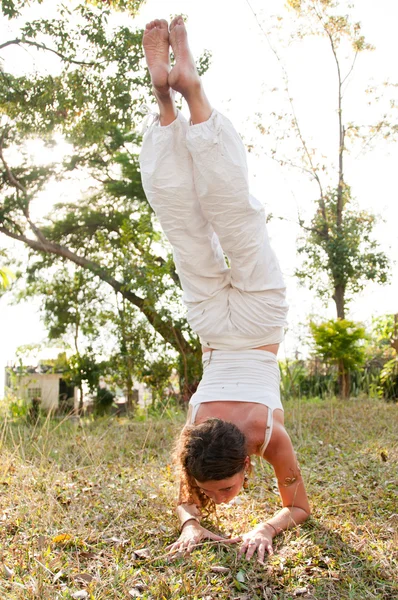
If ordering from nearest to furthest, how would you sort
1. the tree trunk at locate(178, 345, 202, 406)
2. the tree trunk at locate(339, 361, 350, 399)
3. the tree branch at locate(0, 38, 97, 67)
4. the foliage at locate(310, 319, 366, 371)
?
the tree branch at locate(0, 38, 97, 67) < the tree trunk at locate(178, 345, 202, 406) < the foliage at locate(310, 319, 366, 371) < the tree trunk at locate(339, 361, 350, 399)

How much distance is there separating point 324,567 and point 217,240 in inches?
66.6

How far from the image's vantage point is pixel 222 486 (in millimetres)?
2533

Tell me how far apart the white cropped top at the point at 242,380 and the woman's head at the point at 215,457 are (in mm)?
190

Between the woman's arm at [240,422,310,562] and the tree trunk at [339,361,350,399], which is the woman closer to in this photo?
the woman's arm at [240,422,310,562]

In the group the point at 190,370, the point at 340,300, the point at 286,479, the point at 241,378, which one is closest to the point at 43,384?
the point at 190,370

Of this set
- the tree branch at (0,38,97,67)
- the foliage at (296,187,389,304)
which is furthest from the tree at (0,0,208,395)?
the foliage at (296,187,389,304)

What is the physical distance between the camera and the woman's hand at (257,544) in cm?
256

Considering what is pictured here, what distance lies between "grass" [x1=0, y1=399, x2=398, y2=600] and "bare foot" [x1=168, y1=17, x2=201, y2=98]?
6.88ft

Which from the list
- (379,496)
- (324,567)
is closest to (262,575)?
(324,567)

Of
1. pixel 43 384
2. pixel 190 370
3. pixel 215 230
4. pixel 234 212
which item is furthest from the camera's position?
pixel 43 384

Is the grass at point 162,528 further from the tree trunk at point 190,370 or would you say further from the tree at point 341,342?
the tree at point 341,342

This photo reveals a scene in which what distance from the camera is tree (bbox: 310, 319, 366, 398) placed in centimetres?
937

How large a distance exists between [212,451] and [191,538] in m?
0.49

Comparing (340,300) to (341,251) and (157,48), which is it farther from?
(157,48)
